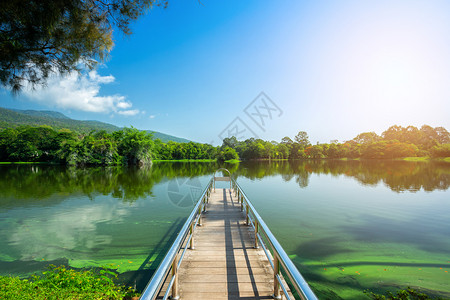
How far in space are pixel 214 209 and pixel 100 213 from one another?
18.1 ft

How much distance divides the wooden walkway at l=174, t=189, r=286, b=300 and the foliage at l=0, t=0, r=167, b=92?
393 cm

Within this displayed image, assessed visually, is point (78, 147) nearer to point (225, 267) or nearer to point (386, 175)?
point (225, 267)

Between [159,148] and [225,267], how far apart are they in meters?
58.0

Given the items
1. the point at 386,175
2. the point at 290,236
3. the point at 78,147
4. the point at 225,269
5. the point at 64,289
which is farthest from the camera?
the point at 78,147

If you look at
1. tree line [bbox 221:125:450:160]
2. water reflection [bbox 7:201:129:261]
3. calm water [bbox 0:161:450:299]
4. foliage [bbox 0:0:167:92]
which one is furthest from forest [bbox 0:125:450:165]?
foliage [bbox 0:0:167:92]

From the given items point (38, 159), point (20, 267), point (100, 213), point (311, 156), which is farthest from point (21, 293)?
point (311, 156)

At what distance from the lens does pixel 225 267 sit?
2.68 metres

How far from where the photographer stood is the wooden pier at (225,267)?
2.14 m

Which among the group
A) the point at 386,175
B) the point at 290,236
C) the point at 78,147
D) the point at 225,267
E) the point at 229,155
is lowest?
the point at 290,236

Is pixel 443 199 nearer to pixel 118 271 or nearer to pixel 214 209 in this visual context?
pixel 214 209

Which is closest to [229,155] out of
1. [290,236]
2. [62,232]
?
[290,236]

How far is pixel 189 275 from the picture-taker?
245 centimetres

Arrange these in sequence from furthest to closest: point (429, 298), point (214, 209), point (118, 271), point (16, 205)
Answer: point (16, 205)
point (214, 209)
point (118, 271)
point (429, 298)

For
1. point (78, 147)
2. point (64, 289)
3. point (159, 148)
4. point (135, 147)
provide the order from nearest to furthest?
point (64, 289), point (78, 147), point (135, 147), point (159, 148)
